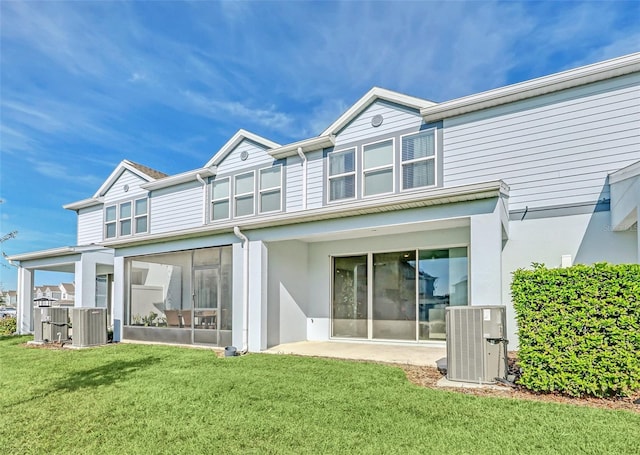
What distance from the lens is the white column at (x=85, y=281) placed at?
14.1 meters

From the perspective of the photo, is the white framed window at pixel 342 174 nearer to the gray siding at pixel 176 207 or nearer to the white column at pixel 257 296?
the white column at pixel 257 296

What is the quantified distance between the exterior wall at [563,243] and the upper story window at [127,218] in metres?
13.3

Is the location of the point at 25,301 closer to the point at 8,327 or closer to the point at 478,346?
the point at 8,327

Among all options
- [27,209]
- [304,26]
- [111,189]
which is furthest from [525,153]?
[27,209]

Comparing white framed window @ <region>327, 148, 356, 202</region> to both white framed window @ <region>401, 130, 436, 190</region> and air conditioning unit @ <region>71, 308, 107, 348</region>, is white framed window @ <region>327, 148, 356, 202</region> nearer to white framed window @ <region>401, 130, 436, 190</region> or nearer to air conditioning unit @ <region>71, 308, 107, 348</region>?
white framed window @ <region>401, 130, 436, 190</region>

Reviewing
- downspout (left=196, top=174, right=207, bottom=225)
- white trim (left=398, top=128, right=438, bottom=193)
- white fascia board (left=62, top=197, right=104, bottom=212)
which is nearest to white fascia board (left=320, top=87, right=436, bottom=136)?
white trim (left=398, top=128, right=438, bottom=193)

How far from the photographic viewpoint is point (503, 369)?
584 centimetres

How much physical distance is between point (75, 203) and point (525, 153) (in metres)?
18.3

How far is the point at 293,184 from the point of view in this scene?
486 inches

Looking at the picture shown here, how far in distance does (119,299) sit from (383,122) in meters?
9.73

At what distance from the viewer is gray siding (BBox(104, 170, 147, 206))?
16.5 meters

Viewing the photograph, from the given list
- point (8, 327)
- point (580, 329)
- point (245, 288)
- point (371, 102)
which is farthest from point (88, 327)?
point (580, 329)

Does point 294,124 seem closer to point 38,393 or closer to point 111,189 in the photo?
point 111,189

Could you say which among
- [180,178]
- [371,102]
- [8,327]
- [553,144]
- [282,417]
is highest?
[371,102]
